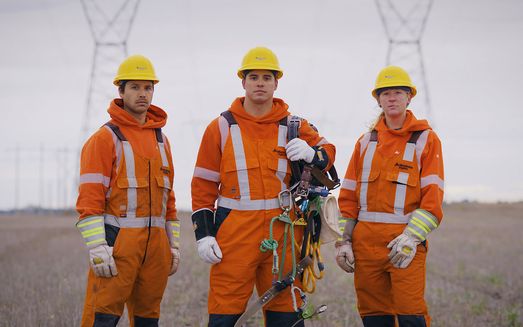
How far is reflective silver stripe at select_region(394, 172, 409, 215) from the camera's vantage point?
5.99 m

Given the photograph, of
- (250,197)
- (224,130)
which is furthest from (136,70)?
(250,197)

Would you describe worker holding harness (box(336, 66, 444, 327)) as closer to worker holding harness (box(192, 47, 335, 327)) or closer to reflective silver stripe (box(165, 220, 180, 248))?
worker holding harness (box(192, 47, 335, 327))

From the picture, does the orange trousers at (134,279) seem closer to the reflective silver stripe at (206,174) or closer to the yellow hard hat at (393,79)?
the reflective silver stripe at (206,174)

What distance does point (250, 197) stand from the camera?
218 inches

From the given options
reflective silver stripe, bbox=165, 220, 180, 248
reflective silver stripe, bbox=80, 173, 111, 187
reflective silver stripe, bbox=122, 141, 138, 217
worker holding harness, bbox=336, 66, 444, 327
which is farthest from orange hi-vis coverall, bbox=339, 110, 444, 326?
reflective silver stripe, bbox=80, 173, 111, 187

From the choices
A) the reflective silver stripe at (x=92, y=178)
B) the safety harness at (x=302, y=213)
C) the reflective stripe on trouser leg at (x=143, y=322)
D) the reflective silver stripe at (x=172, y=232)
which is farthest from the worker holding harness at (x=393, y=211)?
the reflective silver stripe at (x=92, y=178)

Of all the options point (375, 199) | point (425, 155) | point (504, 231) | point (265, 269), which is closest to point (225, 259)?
point (265, 269)

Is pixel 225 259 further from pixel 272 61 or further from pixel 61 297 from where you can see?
pixel 61 297

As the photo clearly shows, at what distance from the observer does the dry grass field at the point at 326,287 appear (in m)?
8.41

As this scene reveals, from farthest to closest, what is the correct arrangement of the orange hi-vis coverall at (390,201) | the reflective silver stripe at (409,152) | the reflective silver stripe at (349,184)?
the reflective silver stripe at (349,184) < the reflective silver stripe at (409,152) < the orange hi-vis coverall at (390,201)

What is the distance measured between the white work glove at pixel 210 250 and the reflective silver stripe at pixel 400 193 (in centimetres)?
157

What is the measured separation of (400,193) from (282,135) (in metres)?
1.14

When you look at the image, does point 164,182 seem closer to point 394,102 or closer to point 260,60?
point 260,60

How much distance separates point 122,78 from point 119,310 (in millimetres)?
1861
